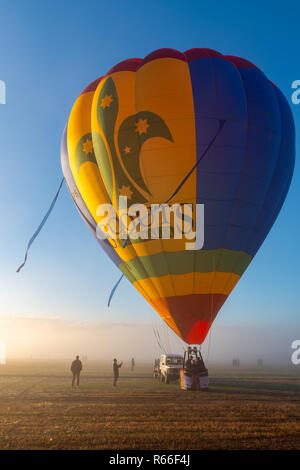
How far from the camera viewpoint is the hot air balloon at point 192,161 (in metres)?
16.7

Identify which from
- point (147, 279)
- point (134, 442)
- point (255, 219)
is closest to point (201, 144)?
point (255, 219)

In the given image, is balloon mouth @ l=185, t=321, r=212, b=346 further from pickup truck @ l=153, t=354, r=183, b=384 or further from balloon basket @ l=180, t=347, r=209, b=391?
pickup truck @ l=153, t=354, r=183, b=384

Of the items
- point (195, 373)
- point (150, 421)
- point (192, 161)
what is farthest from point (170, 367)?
point (192, 161)

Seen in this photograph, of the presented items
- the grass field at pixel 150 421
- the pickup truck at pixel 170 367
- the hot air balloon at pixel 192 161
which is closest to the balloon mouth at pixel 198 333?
the hot air balloon at pixel 192 161

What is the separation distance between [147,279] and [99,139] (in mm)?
6642

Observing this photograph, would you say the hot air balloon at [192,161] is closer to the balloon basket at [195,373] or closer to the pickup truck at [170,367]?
the balloon basket at [195,373]

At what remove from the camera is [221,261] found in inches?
682

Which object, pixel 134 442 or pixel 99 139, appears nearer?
pixel 134 442

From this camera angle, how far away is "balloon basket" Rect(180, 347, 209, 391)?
1753cm

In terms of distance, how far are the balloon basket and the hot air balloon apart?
79cm

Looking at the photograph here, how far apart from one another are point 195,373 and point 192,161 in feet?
29.9

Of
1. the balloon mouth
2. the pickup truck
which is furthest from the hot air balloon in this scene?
the pickup truck

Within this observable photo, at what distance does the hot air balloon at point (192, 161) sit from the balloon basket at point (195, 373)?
0.79 metres

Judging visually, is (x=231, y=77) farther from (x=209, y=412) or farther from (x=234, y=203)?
(x=209, y=412)
